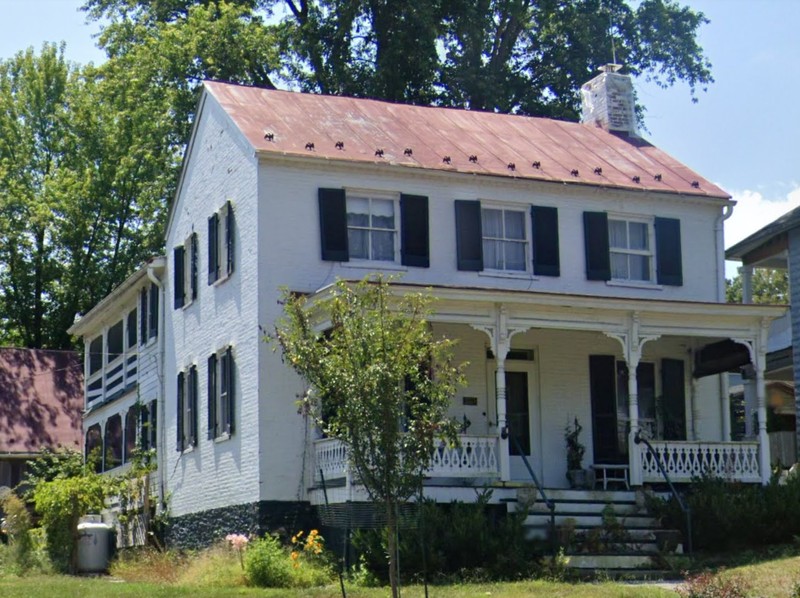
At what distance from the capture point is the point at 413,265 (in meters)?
24.4

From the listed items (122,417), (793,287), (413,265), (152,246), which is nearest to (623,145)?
(793,287)

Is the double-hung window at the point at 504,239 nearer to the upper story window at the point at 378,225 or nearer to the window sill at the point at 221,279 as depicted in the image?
the upper story window at the point at 378,225

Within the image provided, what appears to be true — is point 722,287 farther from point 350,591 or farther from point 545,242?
point 350,591

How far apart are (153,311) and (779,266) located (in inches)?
592

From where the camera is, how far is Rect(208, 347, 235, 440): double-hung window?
967 inches

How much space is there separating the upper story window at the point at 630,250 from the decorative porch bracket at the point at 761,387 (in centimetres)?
307

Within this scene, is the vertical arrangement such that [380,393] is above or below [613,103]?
below

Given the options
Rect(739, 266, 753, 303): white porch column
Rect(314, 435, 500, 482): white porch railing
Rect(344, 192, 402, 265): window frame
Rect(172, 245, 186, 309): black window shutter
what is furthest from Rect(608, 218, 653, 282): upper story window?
Rect(172, 245, 186, 309): black window shutter

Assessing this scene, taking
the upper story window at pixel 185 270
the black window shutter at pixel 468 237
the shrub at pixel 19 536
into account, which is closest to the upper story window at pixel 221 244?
the upper story window at pixel 185 270

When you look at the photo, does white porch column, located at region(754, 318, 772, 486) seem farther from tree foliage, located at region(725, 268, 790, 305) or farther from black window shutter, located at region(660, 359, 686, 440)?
tree foliage, located at region(725, 268, 790, 305)

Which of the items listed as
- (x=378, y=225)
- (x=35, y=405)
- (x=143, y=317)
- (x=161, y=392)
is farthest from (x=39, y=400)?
(x=378, y=225)

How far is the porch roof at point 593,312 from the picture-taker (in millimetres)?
21781

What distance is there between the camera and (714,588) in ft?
51.6

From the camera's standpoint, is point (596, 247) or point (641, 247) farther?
point (641, 247)
